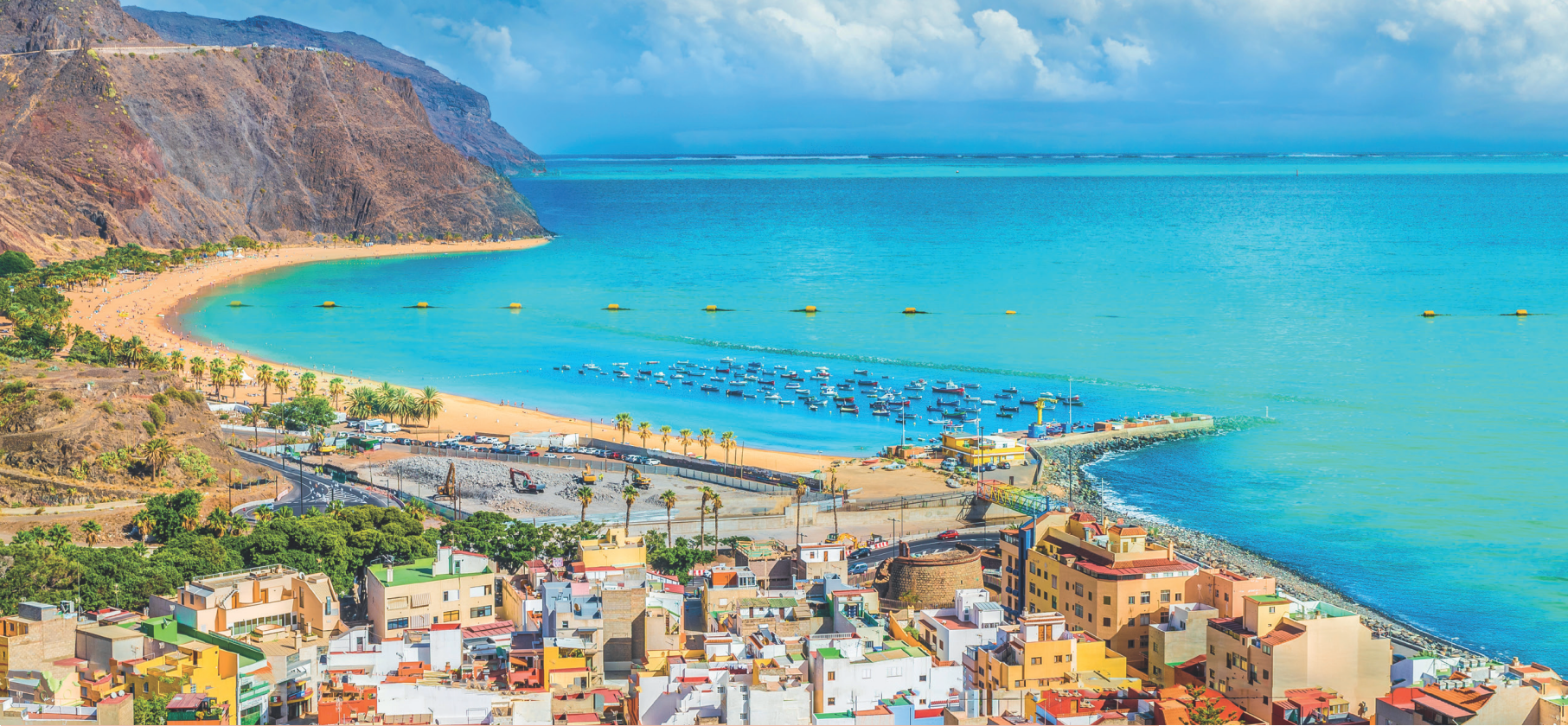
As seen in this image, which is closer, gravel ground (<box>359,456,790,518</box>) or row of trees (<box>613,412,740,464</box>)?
gravel ground (<box>359,456,790,518</box>)

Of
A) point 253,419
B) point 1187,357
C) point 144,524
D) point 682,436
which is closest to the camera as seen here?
point 144,524

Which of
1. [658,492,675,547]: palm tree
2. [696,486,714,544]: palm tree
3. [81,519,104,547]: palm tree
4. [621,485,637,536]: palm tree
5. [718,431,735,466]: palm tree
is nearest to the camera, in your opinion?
[81,519,104,547]: palm tree

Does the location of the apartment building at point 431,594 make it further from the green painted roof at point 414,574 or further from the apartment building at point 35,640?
the apartment building at point 35,640

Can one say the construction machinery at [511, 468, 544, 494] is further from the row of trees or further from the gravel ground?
the row of trees

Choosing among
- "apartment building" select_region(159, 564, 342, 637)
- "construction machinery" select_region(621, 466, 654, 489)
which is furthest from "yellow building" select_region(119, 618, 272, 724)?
"construction machinery" select_region(621, 466, 654, 489)

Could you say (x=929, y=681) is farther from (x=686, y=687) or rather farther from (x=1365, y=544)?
(x=1365, y=544)

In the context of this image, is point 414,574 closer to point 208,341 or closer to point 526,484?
point 526,484

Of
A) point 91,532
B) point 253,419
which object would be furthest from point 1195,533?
point 253,419
